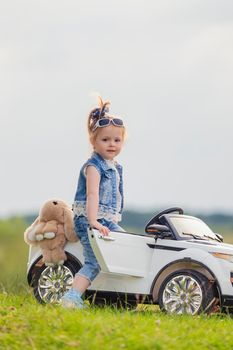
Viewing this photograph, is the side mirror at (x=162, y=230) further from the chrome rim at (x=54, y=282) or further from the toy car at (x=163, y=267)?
the chrome rim at (x=54, y=282)

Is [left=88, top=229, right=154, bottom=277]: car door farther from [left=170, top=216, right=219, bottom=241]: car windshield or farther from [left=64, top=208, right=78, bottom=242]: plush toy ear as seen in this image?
[left=64, top=208, right=78, bottom=242]: plush toy ear

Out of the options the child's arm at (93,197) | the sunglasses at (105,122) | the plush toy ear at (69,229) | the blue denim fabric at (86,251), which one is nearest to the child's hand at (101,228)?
the child's arm at (93,197)

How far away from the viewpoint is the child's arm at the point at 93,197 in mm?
10305

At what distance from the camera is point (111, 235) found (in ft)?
34.0

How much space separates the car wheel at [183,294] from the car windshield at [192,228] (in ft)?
1.75

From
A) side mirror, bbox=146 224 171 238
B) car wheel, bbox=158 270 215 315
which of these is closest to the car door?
side mirror, bbox=146 224 171 238

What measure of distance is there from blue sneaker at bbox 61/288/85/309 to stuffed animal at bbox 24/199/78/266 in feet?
1.86

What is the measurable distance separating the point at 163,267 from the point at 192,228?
71cm

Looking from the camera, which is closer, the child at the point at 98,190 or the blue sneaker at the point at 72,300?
the blue sneaker at the point at 72,300

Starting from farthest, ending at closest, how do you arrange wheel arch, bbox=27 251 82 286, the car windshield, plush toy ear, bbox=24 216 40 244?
plush toy ear, bbox=24 216 40 244
wheel arch, bbox=27 251 82 286
the car windshield

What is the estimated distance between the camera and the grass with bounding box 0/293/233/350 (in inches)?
324

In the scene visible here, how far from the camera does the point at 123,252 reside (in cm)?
1043

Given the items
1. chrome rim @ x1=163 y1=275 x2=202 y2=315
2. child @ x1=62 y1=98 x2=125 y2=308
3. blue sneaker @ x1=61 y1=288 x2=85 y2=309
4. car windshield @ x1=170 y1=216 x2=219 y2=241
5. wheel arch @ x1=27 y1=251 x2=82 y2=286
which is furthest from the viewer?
wheel arch @ x1=27 y1=251 x2=82 y2=286

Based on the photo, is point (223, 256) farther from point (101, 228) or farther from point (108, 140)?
point (108, 140)
